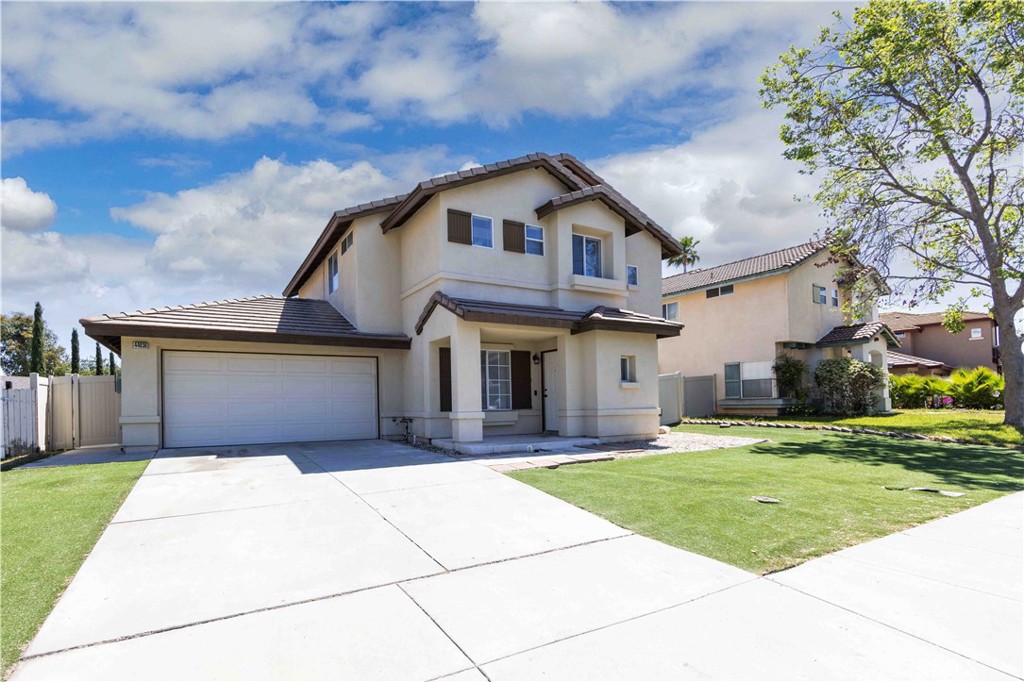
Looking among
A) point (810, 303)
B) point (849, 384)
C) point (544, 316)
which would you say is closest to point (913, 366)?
point (810, 303)

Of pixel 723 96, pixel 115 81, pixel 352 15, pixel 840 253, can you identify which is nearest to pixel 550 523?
pixel 352 15

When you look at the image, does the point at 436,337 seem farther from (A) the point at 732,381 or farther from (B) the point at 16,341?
(B) the point at 16,341

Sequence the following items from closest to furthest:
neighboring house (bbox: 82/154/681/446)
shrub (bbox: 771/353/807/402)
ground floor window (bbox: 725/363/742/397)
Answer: neighboring house (bbox: 82/154/681/446) < shrub (bbox: 771/353/807/402) < ground floor window (bbox: 725/363/742/397)

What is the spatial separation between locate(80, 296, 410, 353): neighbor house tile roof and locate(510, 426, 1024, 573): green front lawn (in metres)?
7.49

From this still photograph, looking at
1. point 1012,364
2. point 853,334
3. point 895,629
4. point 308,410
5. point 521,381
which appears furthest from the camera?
point 853,334

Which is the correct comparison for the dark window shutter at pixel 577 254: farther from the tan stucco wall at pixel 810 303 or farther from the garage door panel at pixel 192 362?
the tan stucco wall at pixel 810 303

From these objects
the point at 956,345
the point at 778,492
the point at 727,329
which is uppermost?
the point at 727,329

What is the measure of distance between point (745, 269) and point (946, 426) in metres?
10.2

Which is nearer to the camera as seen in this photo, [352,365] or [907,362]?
[352,365]

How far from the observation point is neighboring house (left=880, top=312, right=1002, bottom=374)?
35500 millimetres

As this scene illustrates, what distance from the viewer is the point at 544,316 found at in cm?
1361

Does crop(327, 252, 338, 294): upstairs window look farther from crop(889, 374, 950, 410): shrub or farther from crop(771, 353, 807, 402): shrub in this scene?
crop(889, 374, 950, 410): shrub

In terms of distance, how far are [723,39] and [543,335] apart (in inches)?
328

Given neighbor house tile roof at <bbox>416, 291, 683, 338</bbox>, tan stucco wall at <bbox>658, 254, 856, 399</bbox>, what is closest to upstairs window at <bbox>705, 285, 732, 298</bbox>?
tan stucco wall at <bbox>658, 254, 856, 399</bbox>
